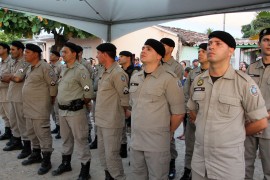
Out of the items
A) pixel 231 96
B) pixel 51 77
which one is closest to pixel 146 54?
pixel 231 96

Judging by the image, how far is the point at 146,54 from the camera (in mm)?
2947

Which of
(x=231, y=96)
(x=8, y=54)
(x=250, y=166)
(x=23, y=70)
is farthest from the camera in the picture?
(x=8, y=54)

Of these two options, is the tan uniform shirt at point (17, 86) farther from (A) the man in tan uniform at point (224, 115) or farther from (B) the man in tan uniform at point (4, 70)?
(A) the man in tan uniform at point (224, 115)

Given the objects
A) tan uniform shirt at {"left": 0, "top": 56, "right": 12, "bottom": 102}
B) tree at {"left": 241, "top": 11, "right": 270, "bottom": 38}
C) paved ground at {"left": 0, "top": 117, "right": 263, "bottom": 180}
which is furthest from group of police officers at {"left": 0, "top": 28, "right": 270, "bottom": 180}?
tree at {"left": 241, "top": 11, "right": 270, "bottom": 38}

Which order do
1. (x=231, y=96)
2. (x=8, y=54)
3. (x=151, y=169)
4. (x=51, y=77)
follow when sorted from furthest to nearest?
(x=8, y=54), (x=51, y=77), (x=151, y=169), (x=231, y=96)

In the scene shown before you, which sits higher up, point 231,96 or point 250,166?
point 231,96

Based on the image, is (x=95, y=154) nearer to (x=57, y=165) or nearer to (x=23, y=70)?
(x=57, y=165)

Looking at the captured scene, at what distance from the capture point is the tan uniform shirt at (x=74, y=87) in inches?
150

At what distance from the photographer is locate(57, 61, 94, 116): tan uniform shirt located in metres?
3.81

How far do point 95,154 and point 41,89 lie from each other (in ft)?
5.18

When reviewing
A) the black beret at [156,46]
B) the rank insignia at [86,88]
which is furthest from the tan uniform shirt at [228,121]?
the rank insignia at [86,88]

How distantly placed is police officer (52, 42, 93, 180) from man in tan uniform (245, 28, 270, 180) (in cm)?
206

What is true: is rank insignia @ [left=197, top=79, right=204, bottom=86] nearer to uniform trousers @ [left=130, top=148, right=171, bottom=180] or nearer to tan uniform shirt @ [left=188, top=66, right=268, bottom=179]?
tan uniform shirt @ [left=188, top=66, right=268, bottom=179]

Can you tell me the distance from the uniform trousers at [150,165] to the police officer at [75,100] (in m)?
1.15
